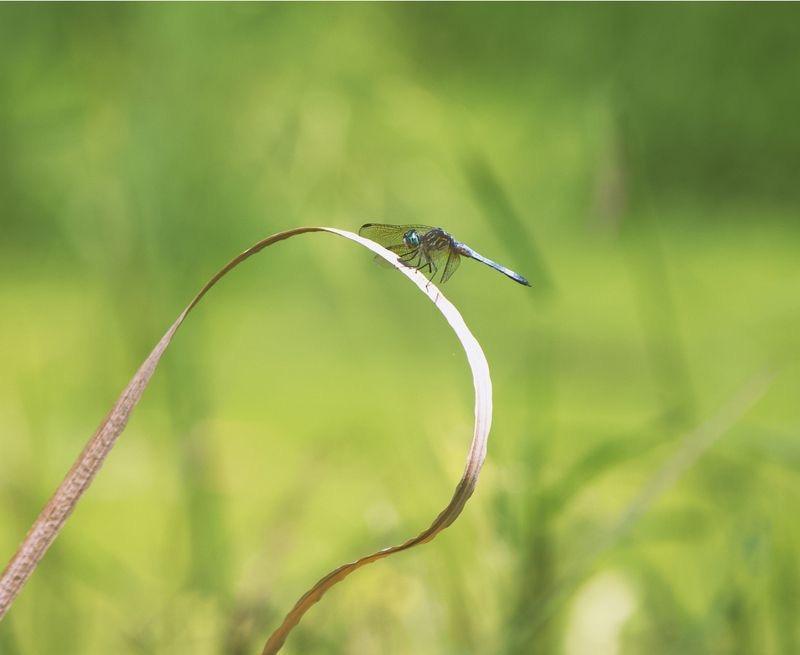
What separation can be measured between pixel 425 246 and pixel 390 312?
43.3 inches

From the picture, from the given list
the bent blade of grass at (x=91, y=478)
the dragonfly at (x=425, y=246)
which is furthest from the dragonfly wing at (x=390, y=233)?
the bent blade of grass at (x=91, y=478)

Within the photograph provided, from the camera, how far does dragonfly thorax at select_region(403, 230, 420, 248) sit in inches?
23.6

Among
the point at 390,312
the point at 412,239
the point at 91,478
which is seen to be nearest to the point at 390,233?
the point at 412,239

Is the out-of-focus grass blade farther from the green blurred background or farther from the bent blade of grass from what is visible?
the bent blade of grass

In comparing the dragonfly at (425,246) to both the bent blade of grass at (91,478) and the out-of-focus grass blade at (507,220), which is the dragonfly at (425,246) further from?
the bent blade of grass at (91,478)

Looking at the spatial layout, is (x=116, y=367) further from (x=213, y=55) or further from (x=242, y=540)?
(x=213, y=55)

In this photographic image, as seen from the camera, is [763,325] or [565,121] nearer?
[763,325]

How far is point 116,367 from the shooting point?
6.38 ft

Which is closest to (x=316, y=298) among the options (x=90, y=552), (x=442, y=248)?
(x=90, y=552)

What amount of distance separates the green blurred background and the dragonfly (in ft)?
0.16

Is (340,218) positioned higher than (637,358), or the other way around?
(340,218)

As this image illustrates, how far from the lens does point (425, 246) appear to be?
1.96 ft

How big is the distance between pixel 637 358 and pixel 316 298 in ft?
2.97

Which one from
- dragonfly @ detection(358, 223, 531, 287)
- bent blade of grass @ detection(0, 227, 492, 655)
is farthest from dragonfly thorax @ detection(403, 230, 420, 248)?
bent blade of grass @ detection(0, 227, 492, 655)
